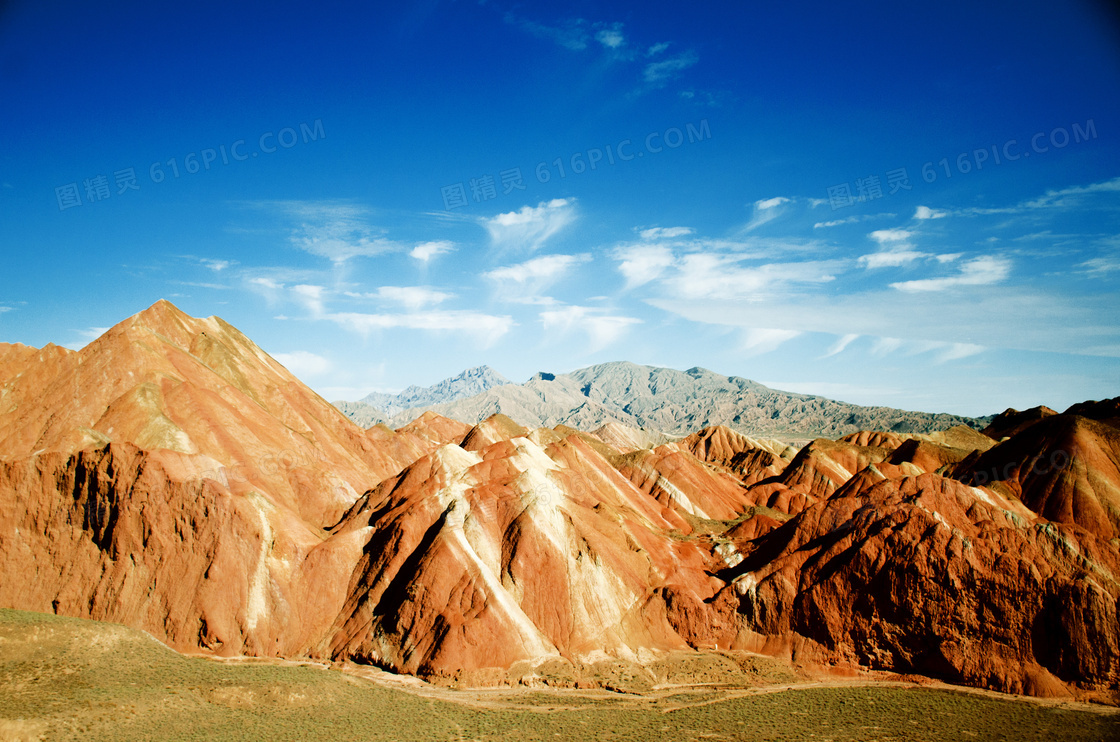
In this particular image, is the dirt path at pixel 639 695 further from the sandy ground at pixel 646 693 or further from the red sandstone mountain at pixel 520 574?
the red sandstone mountain at pixel 520 574

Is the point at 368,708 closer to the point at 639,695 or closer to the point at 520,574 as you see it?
the point at 520,574

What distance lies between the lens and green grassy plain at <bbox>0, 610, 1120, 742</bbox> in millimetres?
28656

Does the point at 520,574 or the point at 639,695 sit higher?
the point at 520,574

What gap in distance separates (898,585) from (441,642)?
30.3 m

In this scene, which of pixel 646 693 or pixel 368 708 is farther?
pixel 646 693

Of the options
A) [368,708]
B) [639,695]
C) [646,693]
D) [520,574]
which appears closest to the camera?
[368,708]

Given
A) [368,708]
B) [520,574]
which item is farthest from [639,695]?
[368,708]

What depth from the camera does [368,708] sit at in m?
32.5

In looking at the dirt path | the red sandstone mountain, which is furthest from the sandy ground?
the red sandstone mountain

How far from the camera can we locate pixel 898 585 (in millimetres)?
40156

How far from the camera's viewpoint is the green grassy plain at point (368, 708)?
28.7 meters

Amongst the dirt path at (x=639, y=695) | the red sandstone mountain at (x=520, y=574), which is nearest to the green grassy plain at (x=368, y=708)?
the dirt path at (x=639, y=695)

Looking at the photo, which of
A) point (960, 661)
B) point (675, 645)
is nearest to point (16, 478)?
point (675, 645)

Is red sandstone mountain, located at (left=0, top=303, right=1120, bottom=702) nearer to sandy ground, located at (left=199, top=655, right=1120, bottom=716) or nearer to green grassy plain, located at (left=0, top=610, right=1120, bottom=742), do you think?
sandy ground, located at (left=199, top=655, right=1120, bottom=716)
